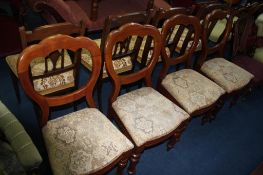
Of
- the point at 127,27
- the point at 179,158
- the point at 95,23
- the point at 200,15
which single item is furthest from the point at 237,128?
the point at 95,23

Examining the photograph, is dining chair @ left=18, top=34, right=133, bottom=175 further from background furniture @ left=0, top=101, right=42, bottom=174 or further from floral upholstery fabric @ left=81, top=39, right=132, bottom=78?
floral upholstery fabric @ left=81, top=39, right=132, bottom=78

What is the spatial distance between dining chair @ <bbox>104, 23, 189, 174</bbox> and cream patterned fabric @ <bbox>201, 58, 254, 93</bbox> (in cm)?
56

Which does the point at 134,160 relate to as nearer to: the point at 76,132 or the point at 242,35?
the point at 76,132

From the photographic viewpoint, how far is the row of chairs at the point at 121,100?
4.25ft

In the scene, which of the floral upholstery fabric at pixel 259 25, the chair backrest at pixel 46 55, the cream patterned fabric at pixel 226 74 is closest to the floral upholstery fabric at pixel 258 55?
the floral upholstery fabric at pixel 259 25

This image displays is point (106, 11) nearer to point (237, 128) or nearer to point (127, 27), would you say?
point (127, 27)

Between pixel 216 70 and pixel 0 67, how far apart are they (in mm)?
1900

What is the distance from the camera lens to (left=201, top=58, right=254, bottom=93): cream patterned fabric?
2.04 metres

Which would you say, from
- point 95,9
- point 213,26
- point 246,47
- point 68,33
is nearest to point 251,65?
point 246,47

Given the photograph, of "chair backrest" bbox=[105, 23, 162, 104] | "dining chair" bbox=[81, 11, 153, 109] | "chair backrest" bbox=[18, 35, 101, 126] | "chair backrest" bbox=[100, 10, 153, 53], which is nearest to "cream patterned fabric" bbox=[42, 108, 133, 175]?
"chair backrest" bbox=[18, 35, 101, 126]

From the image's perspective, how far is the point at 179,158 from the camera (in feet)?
6.31

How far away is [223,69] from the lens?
2148mm

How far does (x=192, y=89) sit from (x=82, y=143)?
89 cm

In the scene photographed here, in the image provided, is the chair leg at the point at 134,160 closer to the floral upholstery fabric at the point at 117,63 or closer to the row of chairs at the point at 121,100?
the row of chairs at the point at 121,100
